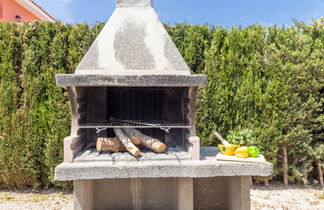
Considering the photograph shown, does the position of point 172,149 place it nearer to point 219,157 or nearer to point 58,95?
point 219,157

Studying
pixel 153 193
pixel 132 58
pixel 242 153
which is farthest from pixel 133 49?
pixel 153 193

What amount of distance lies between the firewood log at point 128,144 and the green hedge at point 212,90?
6.79ft

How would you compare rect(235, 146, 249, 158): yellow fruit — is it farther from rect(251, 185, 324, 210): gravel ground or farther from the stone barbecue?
rect(251, 185, 324, 210): gravel ground

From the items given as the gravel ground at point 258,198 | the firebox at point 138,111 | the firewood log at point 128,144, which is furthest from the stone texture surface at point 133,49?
the gravel ground at point 258,198

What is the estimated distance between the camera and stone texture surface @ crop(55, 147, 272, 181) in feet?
6.41

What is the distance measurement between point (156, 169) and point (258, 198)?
293cm

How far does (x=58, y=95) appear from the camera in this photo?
3902 millimetres

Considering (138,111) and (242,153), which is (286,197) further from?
(138,111)

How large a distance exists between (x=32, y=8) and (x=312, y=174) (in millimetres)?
10004

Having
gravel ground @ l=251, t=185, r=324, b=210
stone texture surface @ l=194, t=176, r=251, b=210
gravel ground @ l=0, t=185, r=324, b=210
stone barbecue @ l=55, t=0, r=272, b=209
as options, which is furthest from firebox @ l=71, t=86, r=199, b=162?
gravel ground @ l=251, t=185, r=324, b=210

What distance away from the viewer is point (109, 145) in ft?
7.69

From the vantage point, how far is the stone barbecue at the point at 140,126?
203 centimetres

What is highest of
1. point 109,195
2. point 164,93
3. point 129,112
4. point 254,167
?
point 164,93

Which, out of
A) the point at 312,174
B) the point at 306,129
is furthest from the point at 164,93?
the point at 312,174
